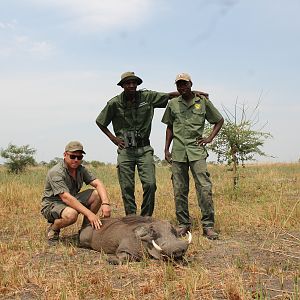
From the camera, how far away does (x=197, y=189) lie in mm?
6340

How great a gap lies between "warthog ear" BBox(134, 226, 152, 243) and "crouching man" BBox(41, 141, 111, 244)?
81cm

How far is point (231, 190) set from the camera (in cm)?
1075

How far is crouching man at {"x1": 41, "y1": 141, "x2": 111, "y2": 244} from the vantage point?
5.79 m

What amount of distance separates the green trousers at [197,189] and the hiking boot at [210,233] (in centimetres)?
8

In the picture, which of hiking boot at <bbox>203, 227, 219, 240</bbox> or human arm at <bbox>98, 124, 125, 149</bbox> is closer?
hiking boot at <bbox>203, 227, 219, 240</bbox>

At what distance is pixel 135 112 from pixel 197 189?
60.9 inches

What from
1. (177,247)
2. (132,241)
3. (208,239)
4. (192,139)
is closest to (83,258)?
(132,241)

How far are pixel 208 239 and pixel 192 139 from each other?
4.75 feet

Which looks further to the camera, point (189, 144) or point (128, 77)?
point (128, 77)

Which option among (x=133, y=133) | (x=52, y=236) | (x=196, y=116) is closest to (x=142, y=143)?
(x=133, y=133)

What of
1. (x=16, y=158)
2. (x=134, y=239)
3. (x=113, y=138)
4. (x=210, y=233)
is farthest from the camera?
(x=16, y=158)

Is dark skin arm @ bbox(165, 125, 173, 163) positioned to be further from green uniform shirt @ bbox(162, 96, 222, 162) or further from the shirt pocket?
the shirt pocket

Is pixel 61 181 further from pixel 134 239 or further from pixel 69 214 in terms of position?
pixel 134 239


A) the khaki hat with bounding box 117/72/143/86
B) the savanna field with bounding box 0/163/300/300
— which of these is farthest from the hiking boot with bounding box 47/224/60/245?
the khaki hat with bounding box 117/72/143/86
